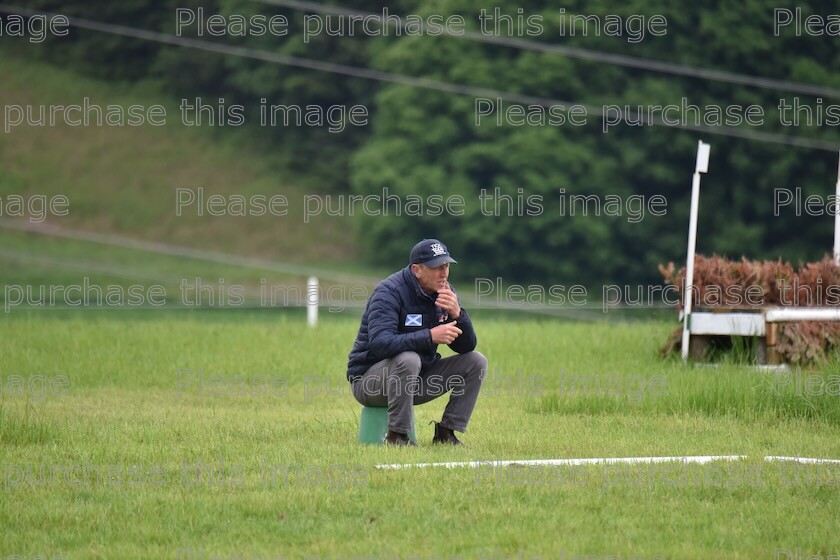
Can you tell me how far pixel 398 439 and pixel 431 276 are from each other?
50.3 inches

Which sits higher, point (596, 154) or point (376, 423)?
point (596, 154)

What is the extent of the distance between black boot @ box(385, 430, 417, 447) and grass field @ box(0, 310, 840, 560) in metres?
0.14

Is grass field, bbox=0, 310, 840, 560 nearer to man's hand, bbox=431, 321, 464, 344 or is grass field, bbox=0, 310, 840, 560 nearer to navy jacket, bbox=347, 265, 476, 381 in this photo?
navy jacket, bbox=347, 265, 476, 381

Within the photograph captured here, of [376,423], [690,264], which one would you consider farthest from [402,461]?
[690,264]

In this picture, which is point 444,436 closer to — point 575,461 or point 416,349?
point 416,349

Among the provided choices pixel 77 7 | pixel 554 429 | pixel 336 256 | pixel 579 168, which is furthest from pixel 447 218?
pixel 554 429

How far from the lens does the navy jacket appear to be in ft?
31.0

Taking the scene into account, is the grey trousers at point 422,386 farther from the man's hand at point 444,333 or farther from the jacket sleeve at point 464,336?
the man's hand at point 444,333

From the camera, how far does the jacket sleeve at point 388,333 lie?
944cm

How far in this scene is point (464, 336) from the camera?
9.73 meters

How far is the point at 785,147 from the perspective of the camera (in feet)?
129

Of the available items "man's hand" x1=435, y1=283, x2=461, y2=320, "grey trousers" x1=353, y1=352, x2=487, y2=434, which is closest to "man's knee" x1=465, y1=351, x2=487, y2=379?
"grey trousers" x1=353, y1=352, x2=487, y2=434

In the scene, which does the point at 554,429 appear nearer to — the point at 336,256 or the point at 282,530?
the point at 282,530

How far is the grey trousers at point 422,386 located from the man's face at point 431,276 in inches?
20.4
